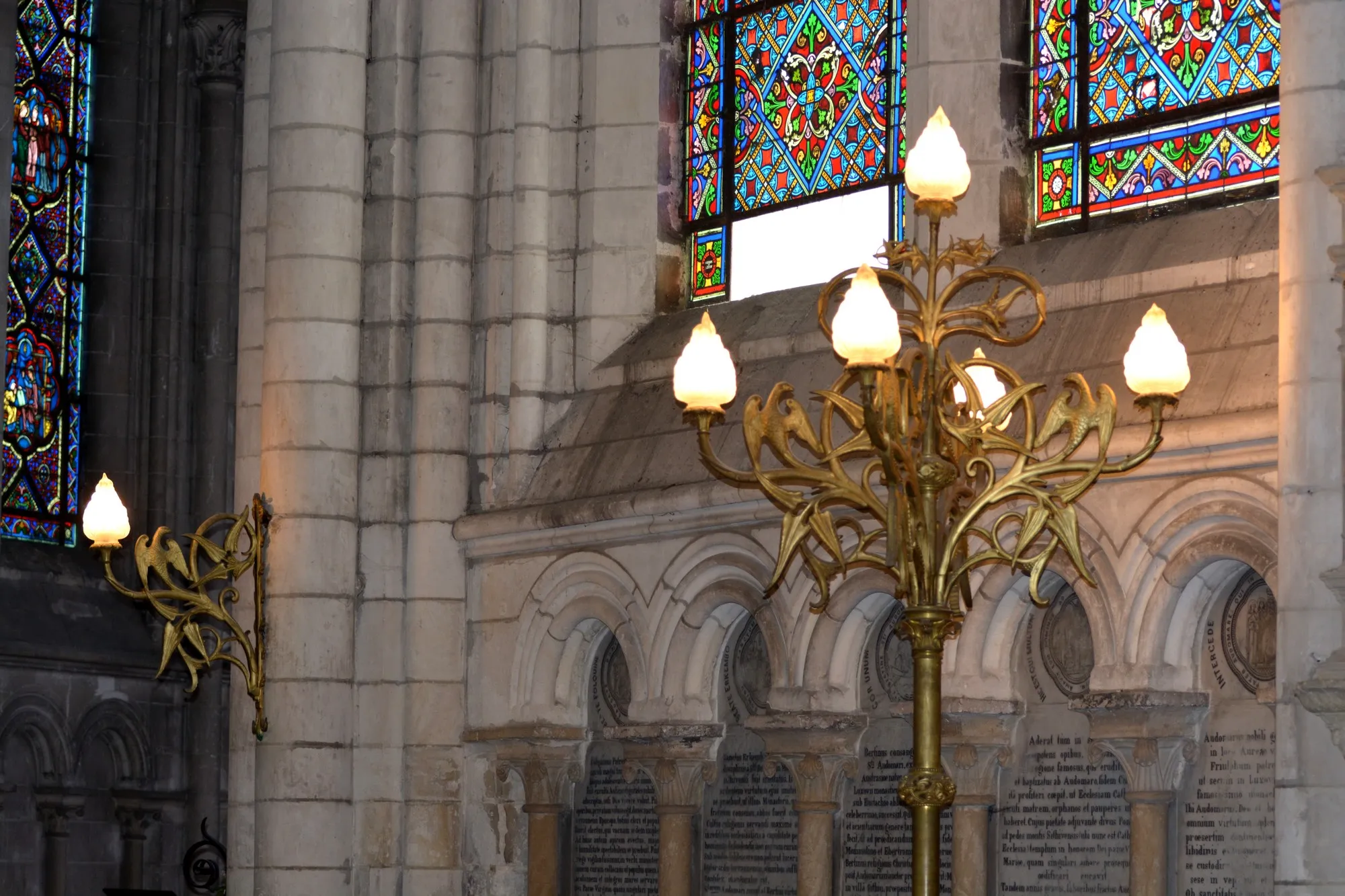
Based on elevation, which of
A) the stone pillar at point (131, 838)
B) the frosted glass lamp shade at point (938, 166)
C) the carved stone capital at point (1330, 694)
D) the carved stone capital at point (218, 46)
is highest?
the carved stone capital at point (218, 46)

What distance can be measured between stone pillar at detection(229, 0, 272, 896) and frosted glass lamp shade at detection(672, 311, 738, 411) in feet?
17.9

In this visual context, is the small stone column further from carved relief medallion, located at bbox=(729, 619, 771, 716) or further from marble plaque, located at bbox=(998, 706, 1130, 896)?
marble plaque, located at bbox=(998, 706, 1130, 896)

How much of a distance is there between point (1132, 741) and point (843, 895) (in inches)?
70.3

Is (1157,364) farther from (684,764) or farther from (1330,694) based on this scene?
(684,764)

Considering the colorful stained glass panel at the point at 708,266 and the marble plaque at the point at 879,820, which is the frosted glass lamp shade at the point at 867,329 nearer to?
the marble plaque at the point at 879,820

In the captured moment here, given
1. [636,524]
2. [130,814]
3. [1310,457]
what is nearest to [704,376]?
[1310,457]

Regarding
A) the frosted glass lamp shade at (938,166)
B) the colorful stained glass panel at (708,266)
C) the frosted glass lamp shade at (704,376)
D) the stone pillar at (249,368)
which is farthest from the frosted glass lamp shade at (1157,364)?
the stone pillar at (249,368)

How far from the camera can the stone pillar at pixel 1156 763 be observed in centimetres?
1019

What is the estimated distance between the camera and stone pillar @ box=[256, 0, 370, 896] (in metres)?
12.6

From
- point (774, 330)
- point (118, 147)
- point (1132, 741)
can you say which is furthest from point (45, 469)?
point (1132, 741)

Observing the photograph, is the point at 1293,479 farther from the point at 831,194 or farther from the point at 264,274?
the point at 264,274

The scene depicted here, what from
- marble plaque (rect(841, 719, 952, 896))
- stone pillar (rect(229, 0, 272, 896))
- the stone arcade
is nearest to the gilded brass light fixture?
the stone arcade

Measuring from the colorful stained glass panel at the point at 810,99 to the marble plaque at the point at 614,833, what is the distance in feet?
9.37

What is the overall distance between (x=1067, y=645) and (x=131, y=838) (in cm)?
833
